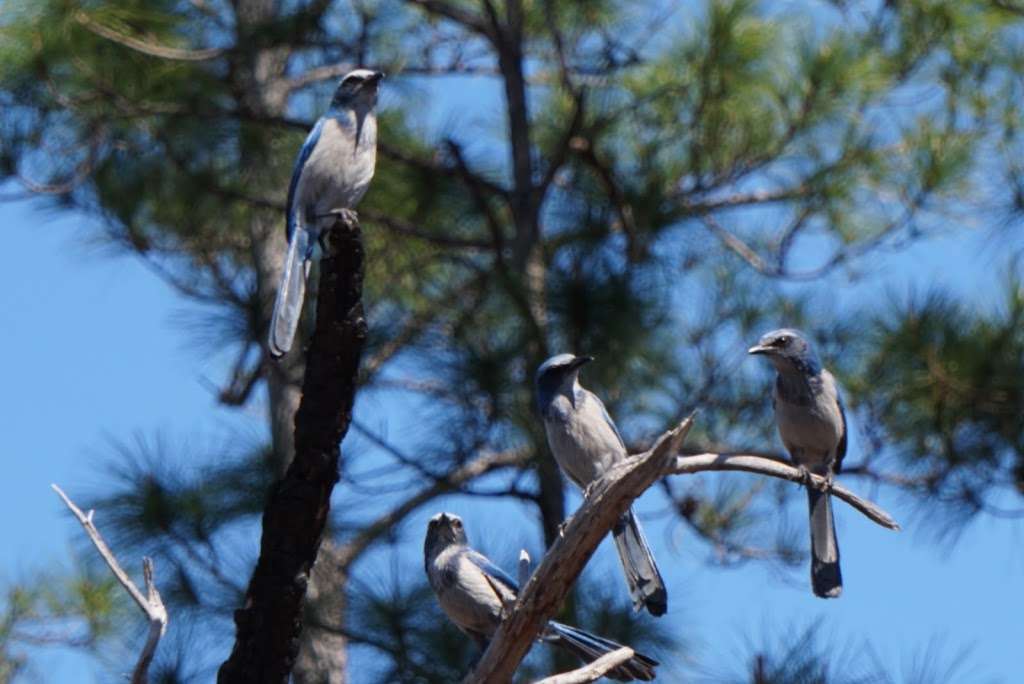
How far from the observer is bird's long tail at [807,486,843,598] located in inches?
168

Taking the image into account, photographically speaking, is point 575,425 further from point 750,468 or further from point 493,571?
point 750,468

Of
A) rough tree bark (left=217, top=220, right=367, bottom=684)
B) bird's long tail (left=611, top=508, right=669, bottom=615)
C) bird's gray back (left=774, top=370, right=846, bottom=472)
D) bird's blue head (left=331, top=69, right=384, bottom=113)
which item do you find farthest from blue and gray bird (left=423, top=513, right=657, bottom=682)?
bird's blue head (left=331, top=69, right=384, bottom=113)

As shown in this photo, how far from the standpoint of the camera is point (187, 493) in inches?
235

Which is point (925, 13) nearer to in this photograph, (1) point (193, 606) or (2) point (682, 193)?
(2) point (682, 193)

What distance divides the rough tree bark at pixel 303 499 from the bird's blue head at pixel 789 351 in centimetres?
137

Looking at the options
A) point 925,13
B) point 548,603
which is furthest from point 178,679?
point 925,13

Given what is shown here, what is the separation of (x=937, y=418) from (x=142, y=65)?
10.2ft

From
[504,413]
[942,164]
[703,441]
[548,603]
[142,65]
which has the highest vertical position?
[942,164]

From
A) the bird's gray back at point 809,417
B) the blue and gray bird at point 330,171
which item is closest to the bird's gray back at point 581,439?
the bird's gray back at point 809,417

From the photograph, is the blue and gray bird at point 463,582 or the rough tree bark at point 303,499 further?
the blue and gray bird at point 463,582

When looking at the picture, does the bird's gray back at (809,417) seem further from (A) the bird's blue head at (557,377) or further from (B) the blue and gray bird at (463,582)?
(B) the blue and gray bird at (463,582)

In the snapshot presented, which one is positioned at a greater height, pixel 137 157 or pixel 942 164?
pixel 942 164

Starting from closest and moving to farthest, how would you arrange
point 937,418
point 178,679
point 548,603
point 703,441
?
point 548,603 → point 178,679 → point 937,418 → point 703,441

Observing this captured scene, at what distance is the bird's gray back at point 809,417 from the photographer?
15.2ft
